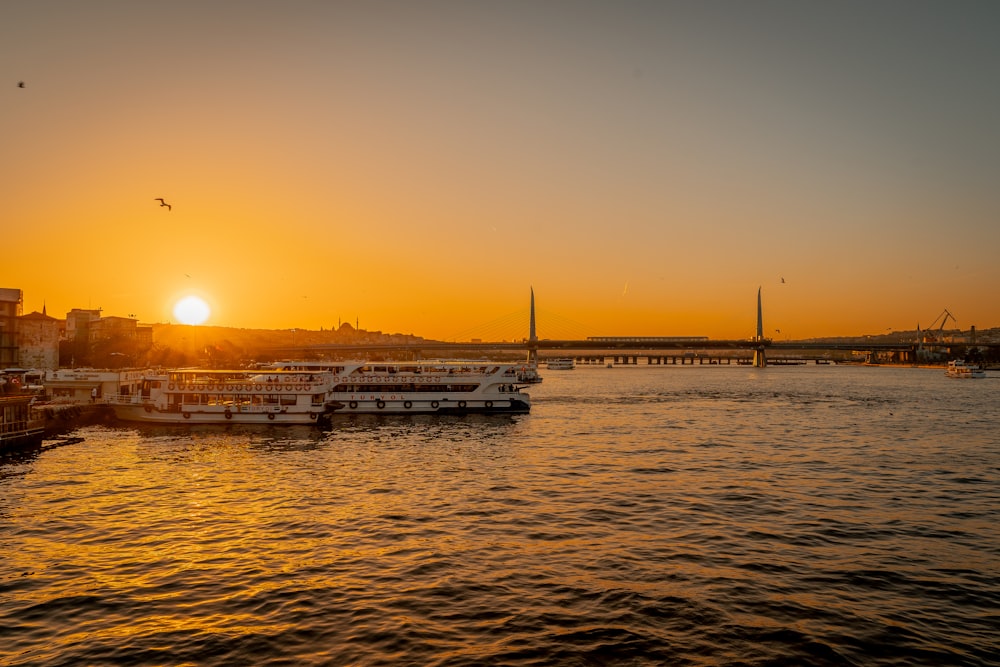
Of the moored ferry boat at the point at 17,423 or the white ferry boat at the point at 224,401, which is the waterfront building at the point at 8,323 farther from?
the moored ferry boat at the point at 17,423

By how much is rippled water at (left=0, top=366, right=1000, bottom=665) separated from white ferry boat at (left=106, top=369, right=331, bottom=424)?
50.8 feet

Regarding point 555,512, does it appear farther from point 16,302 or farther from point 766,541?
point 16,302

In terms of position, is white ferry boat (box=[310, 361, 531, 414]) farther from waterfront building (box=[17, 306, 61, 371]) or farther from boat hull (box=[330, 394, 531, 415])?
waterfront building (box=[17, 306, 61, 371])

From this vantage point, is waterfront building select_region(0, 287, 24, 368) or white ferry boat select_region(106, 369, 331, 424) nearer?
white ferry boat select_region(106, 369, 331, 424)

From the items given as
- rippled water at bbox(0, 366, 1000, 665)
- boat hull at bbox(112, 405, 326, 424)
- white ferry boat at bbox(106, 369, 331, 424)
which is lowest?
rippled water at bbox(0, 366, 1000, 665)

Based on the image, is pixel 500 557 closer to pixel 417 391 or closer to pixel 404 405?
pixel 404 405

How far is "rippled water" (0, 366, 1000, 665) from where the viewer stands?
1661 centimetres

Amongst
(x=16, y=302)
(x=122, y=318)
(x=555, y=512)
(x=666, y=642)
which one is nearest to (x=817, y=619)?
(x=666, y=642)

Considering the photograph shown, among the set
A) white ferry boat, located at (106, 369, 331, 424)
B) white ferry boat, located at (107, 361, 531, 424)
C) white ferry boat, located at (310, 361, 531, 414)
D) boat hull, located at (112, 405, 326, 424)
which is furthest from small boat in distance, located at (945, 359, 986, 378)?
boat hull, located at (112, 405, 326, 424)

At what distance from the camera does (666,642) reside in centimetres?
1655

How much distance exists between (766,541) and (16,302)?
412 ft

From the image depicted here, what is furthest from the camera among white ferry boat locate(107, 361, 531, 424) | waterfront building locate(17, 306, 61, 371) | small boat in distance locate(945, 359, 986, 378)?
small boat in distance locate(945, 359, 986, 378)

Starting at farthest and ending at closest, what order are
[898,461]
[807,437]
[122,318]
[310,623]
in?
1. [122,318]
2. [807,437]
3. [898,461]
4. [310,623]

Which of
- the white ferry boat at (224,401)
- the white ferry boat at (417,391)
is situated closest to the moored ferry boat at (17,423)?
the white ferry boat at (224,401)
